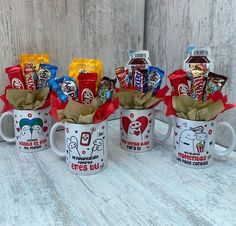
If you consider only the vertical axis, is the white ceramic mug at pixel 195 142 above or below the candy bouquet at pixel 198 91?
below

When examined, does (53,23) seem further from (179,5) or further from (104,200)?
(104,200)

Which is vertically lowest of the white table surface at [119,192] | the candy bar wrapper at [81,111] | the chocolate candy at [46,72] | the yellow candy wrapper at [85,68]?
the white table surface at [119,192]

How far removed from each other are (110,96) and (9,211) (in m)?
0.28

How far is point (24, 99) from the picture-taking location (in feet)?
2.16

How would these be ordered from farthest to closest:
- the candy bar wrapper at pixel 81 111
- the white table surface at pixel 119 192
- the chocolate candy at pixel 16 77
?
the chocolate candy at pixel 16 77 → the candy bar wrapper at pixel 81 111 → the white table surface at pixel 119 192

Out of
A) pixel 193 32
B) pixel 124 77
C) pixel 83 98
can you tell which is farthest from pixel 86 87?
pixel 193 32

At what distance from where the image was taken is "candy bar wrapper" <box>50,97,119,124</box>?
54cm

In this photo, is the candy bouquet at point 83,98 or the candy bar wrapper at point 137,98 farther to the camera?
the candy bar wrapper at point 137,98

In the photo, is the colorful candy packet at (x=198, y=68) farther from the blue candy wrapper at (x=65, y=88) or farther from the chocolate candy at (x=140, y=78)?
the blue candy wrapper at (x=65, y=88)

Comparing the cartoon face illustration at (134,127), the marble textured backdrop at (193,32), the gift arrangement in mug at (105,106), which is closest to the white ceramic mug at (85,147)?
the gift arrangement in mug at (105,106)

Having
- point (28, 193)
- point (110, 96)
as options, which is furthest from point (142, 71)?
point (28, 193)

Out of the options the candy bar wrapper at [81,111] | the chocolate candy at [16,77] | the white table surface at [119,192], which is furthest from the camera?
the chocolate candy at [16,77]

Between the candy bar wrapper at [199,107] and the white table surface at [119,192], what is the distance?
11cm

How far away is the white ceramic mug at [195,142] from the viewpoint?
1.91 feet
